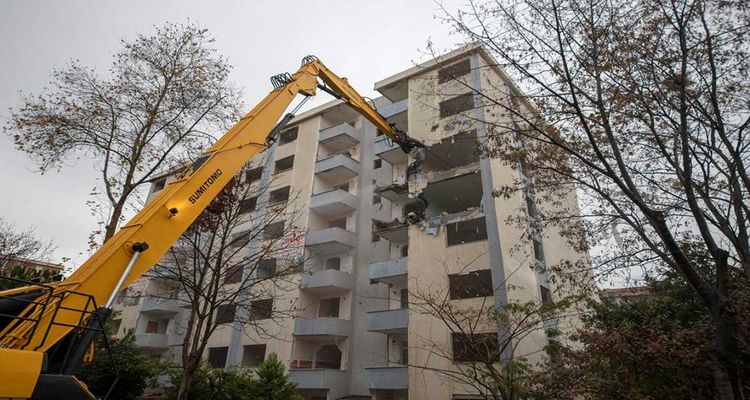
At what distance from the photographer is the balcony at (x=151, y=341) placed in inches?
1068

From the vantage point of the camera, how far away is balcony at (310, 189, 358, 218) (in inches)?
959

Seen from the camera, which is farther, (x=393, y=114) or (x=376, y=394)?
(x=393, y=114)

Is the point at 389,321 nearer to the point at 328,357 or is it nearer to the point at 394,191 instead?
the point at 328,357

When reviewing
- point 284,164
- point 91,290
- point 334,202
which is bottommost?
point 91,290

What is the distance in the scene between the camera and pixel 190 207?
22.0ft

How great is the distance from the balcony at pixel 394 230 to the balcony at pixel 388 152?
398cm

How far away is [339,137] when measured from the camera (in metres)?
27.4

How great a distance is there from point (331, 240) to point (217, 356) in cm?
997

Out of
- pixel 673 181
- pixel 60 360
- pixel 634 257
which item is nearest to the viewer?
→ pixel 60 360

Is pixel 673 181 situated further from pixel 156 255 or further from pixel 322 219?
pixel 322 219

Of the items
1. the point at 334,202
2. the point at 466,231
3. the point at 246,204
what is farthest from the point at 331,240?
the point at 466,231

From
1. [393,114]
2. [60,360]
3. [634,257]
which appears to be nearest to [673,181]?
[634,257]

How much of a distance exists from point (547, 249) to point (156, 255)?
65.3ft

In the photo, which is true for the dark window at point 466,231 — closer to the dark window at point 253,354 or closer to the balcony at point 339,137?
the balcony at point 339,137
